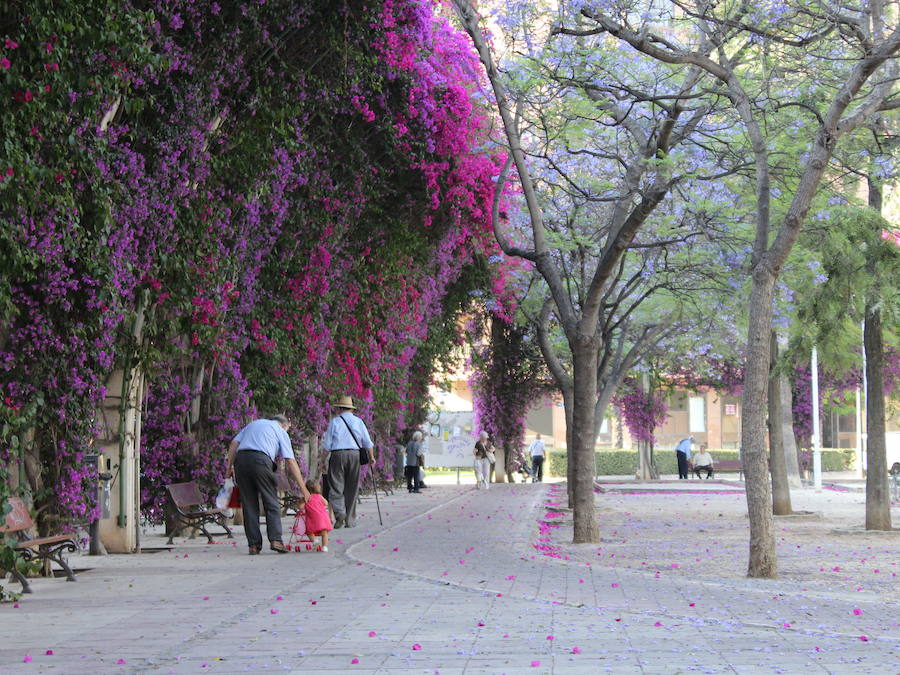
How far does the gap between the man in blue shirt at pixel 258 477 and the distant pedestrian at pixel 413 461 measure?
20.7 m

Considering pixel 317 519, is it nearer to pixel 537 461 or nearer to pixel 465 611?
pixel 465 611

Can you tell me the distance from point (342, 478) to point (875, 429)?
7.50 metres

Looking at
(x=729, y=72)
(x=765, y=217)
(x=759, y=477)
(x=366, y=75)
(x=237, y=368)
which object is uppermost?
(x=366, y=75)

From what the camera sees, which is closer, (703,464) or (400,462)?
(400,462)

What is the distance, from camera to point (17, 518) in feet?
33.6

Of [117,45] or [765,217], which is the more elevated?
[117,45]

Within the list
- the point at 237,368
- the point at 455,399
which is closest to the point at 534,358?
the point at 455,399

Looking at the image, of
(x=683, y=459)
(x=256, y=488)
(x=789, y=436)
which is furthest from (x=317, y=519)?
(x=683, y=459)

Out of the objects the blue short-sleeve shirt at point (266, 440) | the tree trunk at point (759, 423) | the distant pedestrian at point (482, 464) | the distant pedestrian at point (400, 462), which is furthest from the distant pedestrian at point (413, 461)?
the tree trunk at point (759, 423)

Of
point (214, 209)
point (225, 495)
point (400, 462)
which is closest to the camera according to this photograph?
point (214, 209)

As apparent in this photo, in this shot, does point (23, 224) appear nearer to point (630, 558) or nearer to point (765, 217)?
point (765, 217)

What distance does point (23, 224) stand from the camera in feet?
31.9

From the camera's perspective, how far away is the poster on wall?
40.8 m

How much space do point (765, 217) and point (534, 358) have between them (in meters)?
29.0
